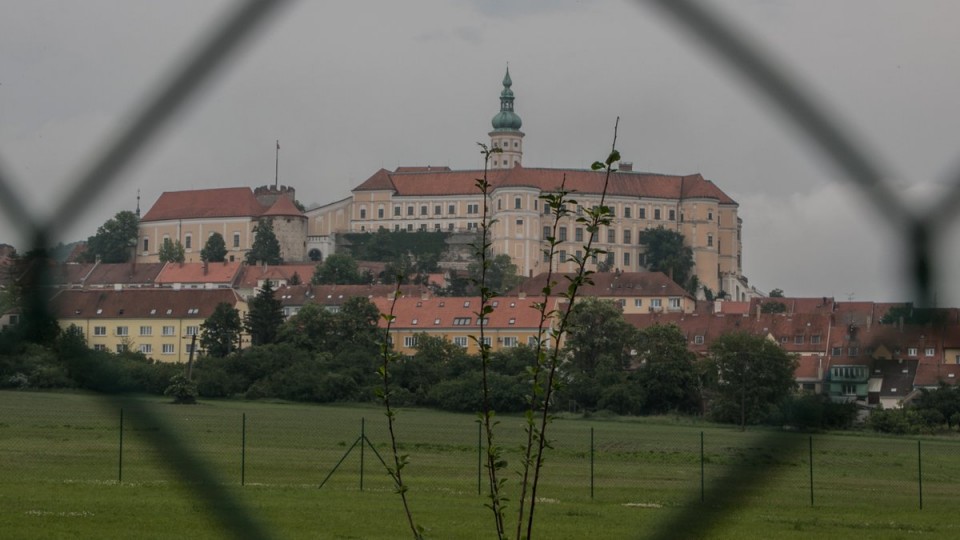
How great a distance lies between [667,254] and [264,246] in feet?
87.3

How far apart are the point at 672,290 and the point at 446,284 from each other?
13828mm

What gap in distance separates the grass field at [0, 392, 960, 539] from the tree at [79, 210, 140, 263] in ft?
0.59

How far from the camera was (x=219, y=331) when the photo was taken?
17.8 meters

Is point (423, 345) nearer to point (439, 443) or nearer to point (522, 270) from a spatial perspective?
point (439, 443)

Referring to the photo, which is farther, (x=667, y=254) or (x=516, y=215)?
(x=516, y=215)

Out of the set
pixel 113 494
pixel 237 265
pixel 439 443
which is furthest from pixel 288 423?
pixel 237 265

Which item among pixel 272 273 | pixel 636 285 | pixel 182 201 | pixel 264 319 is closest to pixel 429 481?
pixel 182 201

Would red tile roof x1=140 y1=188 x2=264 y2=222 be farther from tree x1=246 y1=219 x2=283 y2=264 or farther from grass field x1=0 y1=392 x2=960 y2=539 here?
tree x1=246 y1=219 x2=283 y2=264

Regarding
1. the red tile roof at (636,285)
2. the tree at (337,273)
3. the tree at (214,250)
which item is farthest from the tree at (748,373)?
the tree at (337,273)

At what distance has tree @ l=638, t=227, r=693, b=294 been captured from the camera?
9169 cm

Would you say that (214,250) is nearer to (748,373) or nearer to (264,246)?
(264,246)

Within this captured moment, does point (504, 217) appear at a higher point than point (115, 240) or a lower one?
higher

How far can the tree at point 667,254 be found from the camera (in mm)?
91688

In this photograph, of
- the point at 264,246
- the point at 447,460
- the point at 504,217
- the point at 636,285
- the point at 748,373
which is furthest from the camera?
the point at 504,217
